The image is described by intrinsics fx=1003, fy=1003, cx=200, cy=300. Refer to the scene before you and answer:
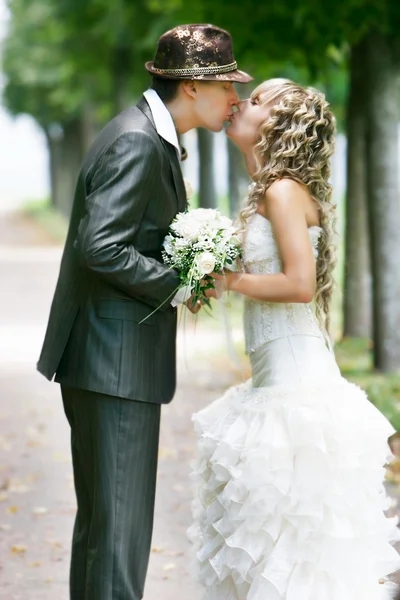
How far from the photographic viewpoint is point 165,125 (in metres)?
3.88

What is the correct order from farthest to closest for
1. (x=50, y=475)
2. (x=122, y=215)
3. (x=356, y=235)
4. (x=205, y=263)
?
1. (x=356, y=235)
2. (x=50, y=475)
3. (x=205, y=263)
4. (x=122, y=215)

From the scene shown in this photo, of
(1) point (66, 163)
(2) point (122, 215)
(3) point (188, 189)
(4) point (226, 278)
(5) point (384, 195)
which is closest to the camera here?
(2) point (122, 215)

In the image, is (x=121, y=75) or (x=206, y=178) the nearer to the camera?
(x=206, y=178)

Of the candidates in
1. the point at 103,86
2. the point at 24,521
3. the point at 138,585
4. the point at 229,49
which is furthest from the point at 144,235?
the point at 103,86

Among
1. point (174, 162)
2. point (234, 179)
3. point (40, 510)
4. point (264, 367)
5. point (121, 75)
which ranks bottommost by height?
point (40, 510)

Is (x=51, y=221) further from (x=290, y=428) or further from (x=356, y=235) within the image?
(x=290, y=428)

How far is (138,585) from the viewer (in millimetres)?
3900

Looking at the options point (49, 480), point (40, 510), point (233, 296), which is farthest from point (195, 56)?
point (233, 296)

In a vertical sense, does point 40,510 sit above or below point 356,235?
below

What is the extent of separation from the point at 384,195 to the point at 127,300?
21.4 ft

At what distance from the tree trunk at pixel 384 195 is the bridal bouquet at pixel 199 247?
20.7 feet

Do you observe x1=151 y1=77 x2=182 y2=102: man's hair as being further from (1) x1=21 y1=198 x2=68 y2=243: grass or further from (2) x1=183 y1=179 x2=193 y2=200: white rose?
(1) x1=21 y1=198 x2=68 y2=243: grass

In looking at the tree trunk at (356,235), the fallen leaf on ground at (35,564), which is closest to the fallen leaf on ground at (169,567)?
the fallen leaf on ground at (35,564)

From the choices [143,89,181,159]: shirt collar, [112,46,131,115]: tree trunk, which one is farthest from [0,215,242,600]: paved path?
[112,46,131,115]: tree trunk
